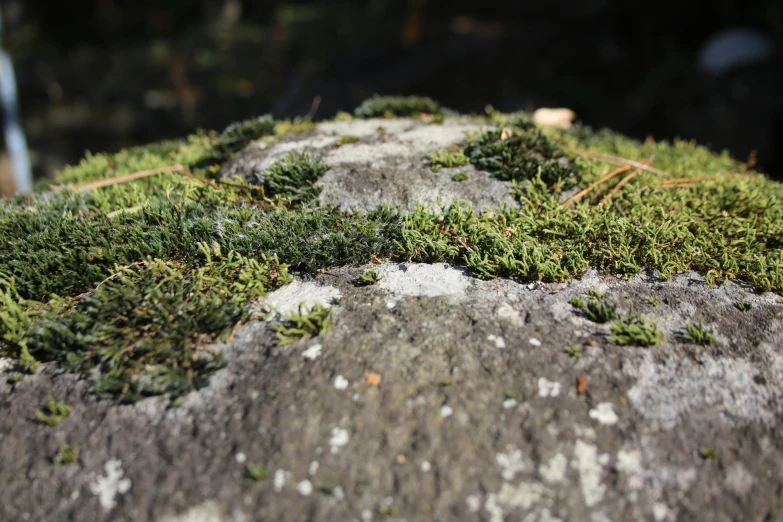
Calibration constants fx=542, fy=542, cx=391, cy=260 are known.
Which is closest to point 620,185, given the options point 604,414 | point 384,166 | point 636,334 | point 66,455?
point 636,334

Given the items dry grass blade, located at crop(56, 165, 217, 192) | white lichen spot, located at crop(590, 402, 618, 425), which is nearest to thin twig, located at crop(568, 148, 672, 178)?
white lichen spot, located at crop(590, 402, 618, 425)

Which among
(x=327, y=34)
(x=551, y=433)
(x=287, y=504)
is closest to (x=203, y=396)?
(x=287, y=504)

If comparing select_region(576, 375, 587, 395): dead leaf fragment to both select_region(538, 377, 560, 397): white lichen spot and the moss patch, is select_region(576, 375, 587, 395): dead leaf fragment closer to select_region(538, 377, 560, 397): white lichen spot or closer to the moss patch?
select_region(538, 377, 560, 397): white lichen spot

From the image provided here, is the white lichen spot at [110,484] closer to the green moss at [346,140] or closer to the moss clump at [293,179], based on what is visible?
the moss clump at [293,179]

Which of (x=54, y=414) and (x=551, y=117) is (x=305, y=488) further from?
(x=551, y=117)


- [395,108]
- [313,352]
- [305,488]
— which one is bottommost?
[305,488]

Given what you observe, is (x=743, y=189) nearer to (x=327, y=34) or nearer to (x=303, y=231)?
(x=303, y=231)
